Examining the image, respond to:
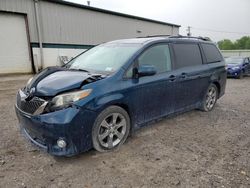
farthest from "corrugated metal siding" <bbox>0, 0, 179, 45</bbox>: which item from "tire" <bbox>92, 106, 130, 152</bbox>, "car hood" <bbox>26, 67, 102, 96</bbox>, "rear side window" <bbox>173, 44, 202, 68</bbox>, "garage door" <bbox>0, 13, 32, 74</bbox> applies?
"tire" <bbox>92, 106, 130, 152</bbox>

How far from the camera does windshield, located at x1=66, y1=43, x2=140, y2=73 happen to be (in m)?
3.75

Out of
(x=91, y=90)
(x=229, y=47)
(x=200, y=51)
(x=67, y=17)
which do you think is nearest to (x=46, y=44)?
(x=67, y=17)

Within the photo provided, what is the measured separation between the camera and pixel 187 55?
488cm

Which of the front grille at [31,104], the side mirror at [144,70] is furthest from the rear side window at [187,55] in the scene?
the front grille at [31,104]

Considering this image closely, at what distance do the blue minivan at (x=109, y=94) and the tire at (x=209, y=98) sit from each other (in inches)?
18.9

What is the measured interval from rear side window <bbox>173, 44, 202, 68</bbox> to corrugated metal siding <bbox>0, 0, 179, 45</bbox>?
1159 cm

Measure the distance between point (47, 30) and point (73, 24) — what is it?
2217 millimetres

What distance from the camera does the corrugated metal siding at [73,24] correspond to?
13727mm

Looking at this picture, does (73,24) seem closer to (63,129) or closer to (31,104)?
(31,104)

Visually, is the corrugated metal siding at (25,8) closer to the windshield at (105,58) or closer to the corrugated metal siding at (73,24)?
the corrugated metal siding at (73,24)

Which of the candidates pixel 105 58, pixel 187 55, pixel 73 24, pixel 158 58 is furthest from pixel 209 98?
pixel 73 24

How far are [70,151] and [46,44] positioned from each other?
1333 cm

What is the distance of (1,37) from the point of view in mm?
12844

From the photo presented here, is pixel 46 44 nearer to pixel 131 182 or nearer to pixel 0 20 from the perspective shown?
pixel 0 20
